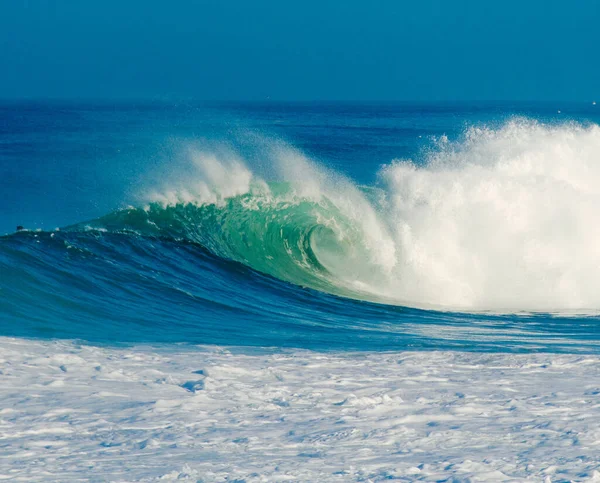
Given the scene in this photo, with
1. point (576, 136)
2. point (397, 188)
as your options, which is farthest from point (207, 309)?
point (576, 136)

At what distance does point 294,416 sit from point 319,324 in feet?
16.6

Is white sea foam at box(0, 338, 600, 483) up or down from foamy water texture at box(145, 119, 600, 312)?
down

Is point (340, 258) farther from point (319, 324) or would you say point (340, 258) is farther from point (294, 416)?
point (294, 416)

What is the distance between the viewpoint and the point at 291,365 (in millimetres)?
7441

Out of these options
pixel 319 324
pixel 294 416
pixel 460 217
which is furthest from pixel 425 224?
pixel 294 416

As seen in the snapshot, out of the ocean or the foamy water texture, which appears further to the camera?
the foamy water texture

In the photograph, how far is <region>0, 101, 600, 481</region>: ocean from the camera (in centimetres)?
507

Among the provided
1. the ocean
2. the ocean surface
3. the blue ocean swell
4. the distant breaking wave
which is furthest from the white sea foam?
the distant breaking wave

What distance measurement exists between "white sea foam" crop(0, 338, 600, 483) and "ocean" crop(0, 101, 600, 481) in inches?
0.9

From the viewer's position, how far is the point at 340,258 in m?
16.0

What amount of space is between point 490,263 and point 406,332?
523cm

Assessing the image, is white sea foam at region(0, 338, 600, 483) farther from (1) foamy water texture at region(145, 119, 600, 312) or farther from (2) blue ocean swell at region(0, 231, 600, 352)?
(1) foamy water texture at region(145, 119, 600, 312)

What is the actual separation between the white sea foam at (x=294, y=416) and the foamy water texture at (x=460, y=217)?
6.49m

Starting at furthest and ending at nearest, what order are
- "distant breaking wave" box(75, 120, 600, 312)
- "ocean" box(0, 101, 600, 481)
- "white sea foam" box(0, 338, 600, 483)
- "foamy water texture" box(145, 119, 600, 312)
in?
"distant breaking wave" box(75, 120, 600, 312) → "foamy water texture" box(145, 119, 600, 312) → "ocean" box(0, 101, 600, 481) → "white sea foam" box(0, 338, 600, 483)
